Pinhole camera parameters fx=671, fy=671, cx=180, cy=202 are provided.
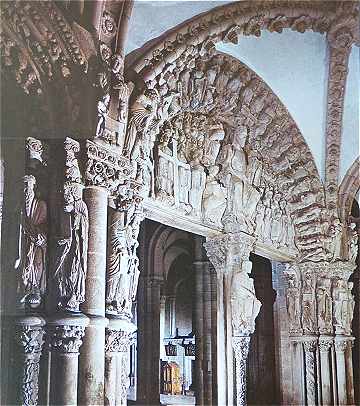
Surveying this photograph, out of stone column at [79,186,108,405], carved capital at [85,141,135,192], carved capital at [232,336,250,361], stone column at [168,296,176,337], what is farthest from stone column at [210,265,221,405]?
stone column at [168,296,176,337]

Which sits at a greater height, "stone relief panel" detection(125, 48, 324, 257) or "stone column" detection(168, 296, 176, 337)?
"stone relief panel" detection(125, 48, 324, 257)

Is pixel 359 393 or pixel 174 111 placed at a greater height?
pixel 174 111

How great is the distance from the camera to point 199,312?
11602mm

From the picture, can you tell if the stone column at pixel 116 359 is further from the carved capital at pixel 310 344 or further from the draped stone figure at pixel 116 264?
the carved capital at pixel 310 344

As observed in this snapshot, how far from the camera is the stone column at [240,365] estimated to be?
8953mm

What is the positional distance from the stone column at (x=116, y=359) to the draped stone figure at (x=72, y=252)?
64 cm

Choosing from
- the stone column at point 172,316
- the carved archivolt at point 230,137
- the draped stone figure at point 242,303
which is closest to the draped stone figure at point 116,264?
the carved archivolt at point 230,137

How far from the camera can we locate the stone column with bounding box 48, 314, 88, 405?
5.60 m

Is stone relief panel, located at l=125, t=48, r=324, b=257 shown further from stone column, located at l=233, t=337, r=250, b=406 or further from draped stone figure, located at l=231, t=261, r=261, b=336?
stone column, located at l=233, t=337, r=250, b=406

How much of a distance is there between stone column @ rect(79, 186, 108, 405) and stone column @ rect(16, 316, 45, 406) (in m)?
0.38

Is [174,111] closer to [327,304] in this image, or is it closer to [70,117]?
[70,117]

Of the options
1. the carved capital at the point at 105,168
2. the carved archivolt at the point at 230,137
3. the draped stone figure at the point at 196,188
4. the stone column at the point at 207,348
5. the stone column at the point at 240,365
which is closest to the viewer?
the carved capital at the point at 105,168

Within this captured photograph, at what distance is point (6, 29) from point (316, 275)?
23.6 feet

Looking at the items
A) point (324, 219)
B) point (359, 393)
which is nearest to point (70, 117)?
point (324, 219)
